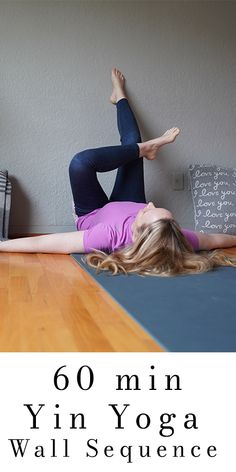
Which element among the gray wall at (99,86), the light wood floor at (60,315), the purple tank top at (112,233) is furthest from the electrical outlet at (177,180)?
the light wood floor at (60,315)

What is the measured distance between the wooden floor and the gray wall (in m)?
1.24

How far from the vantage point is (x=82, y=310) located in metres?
1.90

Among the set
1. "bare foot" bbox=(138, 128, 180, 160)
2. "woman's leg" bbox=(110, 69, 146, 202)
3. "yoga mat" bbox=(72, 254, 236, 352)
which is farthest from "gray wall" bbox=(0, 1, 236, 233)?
"yoga mat" bbox=(72, 254, 236, 352)

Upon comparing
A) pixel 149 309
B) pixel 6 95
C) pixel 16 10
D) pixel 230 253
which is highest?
pixel 16 10

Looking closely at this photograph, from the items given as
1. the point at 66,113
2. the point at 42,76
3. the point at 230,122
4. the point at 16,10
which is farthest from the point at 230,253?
the point at 16,10

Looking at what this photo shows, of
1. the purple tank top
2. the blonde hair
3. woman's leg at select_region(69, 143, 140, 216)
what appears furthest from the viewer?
woman's leg at select_region(69, 143, 140, 216)

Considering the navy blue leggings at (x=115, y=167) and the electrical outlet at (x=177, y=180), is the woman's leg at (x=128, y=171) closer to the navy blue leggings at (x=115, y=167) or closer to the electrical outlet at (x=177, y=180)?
the navy blue leggings at (x=115, y=167)

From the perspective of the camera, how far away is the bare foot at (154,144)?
3469mm

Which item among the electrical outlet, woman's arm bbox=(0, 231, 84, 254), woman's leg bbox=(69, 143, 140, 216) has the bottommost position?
woman's arm bbox=(0, 231, 84, 254)

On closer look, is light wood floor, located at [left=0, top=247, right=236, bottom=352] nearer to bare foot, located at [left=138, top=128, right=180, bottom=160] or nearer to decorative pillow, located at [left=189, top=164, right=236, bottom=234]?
bare foot, located at [left=138, top=128, right=180, bottom=160]

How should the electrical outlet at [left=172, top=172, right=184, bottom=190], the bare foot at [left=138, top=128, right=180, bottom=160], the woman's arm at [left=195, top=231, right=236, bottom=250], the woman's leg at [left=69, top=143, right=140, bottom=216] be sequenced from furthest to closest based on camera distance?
the electrical outlet at [left=172, top=172, right=184, bottom=190] < the bare foot at [left=138, top=128, right=180, bottom=160] < the woman's leg at [left=69, top=143, right=140, bottom=216] < the woman's arm at [left=195, top=231, right=236, bottom=250]

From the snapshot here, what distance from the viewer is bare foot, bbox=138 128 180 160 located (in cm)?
347
